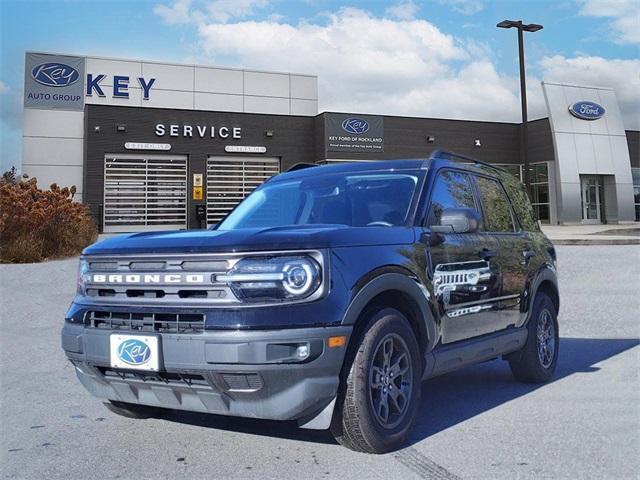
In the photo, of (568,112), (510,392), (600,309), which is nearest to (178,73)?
(568,112)

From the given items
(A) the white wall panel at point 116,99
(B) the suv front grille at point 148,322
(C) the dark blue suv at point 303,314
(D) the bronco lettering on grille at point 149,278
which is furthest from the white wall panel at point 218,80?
(B) the suv front grille at point 148,322

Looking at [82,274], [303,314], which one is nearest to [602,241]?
[303,314]

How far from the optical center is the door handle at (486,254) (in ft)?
15.3

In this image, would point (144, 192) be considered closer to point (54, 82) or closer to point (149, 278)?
point (54, 82)

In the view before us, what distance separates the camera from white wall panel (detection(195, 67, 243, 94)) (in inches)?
1299

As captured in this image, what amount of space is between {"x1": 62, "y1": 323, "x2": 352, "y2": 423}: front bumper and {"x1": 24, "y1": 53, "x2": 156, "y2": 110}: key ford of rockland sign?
2915cm

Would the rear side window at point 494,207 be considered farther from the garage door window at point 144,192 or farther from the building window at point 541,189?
the building window at point 541,189

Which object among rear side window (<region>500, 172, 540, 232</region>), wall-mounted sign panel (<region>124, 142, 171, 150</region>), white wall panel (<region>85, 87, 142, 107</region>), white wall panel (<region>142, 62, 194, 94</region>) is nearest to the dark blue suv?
rear side window (<region>500, 172, 540, 232</region>)

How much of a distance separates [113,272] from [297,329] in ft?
4.05

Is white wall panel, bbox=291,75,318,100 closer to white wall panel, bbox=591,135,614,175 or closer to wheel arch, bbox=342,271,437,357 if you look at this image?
white wall panel, bbox=591,135,614,175

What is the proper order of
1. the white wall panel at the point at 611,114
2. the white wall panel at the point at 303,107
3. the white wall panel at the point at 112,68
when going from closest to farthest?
the white wall panel at the point at 112,68
the white wall panel at the point at 611,114
the white wall panel at the point at 303,107

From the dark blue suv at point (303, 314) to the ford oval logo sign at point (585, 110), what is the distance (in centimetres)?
3130

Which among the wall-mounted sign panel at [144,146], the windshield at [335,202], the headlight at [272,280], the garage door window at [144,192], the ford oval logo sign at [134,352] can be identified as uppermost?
the wall-mounted sign panel at [144,146]

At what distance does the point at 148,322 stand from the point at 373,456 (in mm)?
1513
